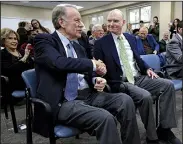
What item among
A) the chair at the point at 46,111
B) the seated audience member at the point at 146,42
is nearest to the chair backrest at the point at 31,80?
the chair at the point at 46,111

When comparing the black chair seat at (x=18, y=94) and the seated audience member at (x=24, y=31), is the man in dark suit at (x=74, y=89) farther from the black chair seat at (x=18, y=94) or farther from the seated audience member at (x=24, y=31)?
the seated audience member at (x=24, y=31)

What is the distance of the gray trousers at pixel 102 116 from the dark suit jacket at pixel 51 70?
0.32 feet

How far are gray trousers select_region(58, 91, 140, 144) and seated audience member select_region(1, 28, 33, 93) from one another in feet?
3.97

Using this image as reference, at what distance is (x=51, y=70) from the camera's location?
1457mm

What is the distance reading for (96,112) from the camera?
1.38 metres

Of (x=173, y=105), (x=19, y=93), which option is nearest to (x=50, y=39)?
(x=19, y=93)

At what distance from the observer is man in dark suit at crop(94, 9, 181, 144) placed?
1932mm

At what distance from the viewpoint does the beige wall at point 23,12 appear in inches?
433

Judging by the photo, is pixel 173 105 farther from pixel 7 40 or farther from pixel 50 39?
pixel 7 40

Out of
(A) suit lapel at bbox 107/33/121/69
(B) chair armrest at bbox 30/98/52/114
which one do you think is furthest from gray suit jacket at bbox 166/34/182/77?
(B) chair armrest at bbox 30/98/52/114

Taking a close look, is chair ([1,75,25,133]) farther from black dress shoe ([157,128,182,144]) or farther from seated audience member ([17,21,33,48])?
black dress shoe ([157,128,182,144])

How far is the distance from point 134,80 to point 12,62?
1433 millimetres

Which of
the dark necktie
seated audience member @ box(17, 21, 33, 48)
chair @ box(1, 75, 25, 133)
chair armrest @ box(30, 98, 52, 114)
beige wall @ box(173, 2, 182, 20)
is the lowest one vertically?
chair @ box(1, 75, 25, 133)

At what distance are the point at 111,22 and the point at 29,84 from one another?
1.10m
